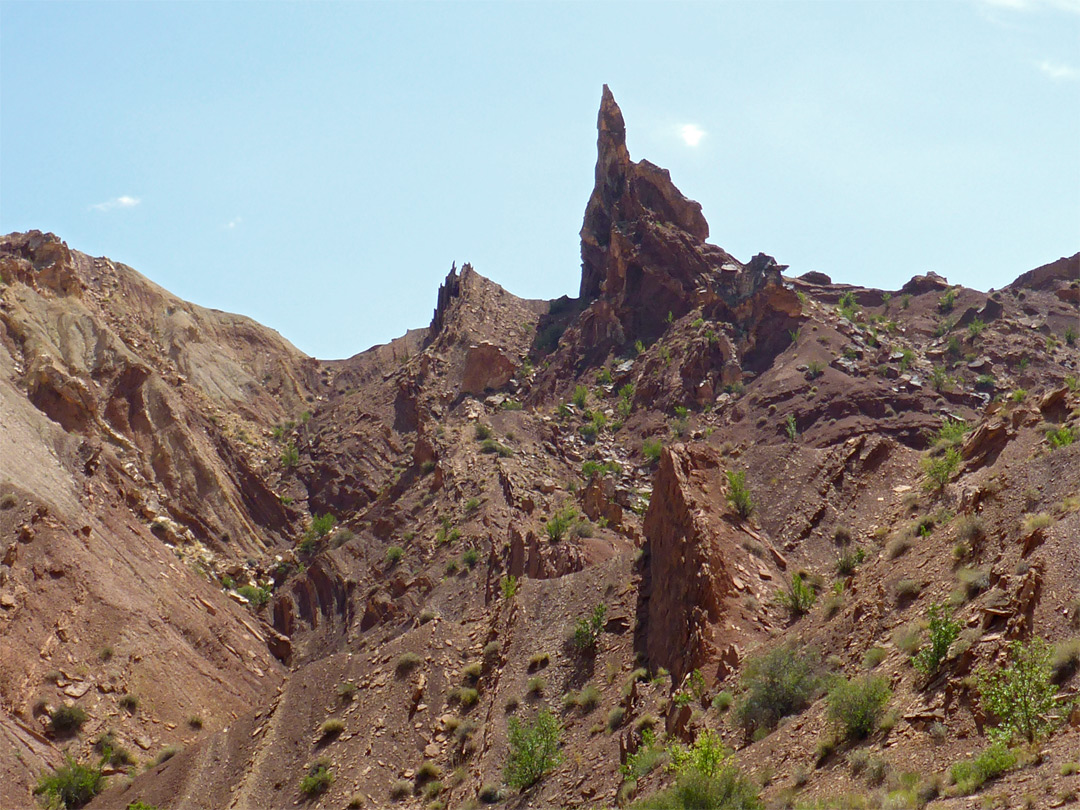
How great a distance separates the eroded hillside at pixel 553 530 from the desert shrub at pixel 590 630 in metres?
0.11

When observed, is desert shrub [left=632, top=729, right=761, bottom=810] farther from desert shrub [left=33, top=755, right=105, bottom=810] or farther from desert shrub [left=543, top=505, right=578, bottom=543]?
desert shrub [left=543, top=505, right=578, bottom=543]

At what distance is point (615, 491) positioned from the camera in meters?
50.5

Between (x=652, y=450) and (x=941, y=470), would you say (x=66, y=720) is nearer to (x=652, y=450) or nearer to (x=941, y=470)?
(x=941, y=470)

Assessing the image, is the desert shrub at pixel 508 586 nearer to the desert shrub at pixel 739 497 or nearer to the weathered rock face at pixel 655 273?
the desert shrub at pixel 739 497

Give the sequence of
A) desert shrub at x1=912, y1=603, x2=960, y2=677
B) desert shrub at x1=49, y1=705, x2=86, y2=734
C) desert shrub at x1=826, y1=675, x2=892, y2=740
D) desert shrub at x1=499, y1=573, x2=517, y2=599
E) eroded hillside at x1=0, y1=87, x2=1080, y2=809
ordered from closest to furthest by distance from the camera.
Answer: desert shrub at x1=826, y1=675, x2=892, y2=740
desert shrub at x1=912, y1=603, x2=960, y2=677
eroded hillside at x1=0, y1=87, x2=1080, y2=809
desert shrub at x1=49, y1=705, x2=86, y2=734
desert shrub at x1=499, y1=573, x2=517, y2=599

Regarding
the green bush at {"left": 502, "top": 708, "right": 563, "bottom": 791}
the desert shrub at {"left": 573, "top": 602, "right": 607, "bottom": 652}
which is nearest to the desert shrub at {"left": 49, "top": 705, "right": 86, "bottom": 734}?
the green bush at {"left": 502, "top": 708, "right": 563, "bottom": 791}

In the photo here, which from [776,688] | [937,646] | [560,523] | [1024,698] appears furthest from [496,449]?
[1024,698]

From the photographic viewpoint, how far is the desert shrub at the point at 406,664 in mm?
35500

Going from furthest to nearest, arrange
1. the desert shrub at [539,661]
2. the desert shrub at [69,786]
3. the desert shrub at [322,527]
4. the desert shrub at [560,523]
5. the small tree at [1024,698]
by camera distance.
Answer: the desert shrub at [322,527], the desert shrub at [560,523], the desert shrub at [539,661], the desert shrub at [69,786], the small tree at [1024,698]

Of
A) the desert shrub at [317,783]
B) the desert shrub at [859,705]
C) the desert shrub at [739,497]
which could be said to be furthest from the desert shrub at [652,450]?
the desert shrub at [859,705]

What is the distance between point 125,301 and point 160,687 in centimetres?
4493

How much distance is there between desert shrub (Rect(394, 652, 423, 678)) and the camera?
3550 centimetres

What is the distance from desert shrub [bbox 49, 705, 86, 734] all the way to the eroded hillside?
0.47ft

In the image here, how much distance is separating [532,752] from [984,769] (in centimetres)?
1417
